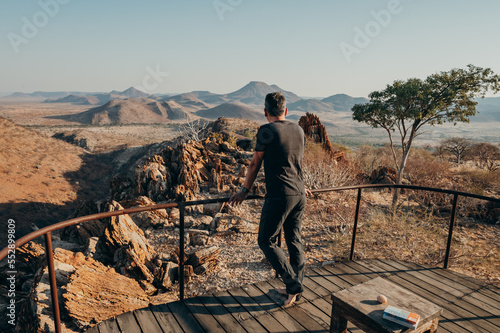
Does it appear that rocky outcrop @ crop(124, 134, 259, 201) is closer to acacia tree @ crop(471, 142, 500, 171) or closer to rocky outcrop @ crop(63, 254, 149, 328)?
rocky outcrop @ crop(63, 254, 149, 328)

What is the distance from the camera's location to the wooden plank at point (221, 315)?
9.20 ft

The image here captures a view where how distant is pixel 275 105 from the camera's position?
9.00 feet

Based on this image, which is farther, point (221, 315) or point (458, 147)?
point (458, 147)

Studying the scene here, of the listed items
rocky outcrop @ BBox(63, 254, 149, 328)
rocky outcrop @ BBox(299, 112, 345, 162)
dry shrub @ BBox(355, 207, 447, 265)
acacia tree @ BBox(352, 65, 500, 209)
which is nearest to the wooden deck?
rocky outcrop @ BBox(63, 254, 149, 328)

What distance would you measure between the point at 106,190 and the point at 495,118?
23276 cm

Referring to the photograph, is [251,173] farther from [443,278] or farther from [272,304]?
[443,278]

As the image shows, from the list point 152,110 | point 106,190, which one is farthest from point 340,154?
point 152,110

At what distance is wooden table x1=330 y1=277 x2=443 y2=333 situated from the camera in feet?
7.00

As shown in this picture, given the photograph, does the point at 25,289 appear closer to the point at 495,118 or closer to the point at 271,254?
the point at 271,254

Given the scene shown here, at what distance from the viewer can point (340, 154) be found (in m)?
15.6

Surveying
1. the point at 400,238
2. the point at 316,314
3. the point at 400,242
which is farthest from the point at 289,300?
the point at 400,242

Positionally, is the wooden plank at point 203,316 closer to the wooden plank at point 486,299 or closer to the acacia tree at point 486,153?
the wooden plank at point 486,299

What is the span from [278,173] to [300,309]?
148 centimetres

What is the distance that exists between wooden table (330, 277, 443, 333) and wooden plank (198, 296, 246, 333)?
35.1 inches
